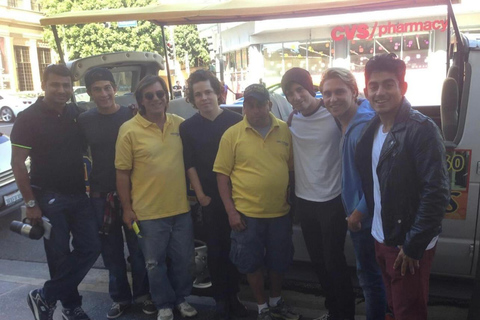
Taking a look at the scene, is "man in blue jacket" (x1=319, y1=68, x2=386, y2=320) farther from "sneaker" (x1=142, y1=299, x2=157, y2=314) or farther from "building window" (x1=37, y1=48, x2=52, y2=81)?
"building window" (x1=37, y1=48, x2=52, y2=81)

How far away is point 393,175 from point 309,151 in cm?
86

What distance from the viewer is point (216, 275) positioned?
132 inches

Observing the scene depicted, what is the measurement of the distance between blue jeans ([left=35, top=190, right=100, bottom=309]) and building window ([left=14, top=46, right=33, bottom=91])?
33148 millimetres

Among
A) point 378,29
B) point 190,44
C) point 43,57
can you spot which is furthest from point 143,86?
point 43,57

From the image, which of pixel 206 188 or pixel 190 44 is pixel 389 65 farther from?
pixel 190 44

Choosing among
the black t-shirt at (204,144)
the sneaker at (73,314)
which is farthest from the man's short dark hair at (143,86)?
the sneaker at (73,314)

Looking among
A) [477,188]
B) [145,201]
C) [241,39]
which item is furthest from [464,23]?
[145,201]

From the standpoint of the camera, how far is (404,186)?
2.06m

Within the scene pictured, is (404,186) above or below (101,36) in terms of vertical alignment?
below

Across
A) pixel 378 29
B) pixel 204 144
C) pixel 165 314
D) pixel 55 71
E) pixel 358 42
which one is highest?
pixel 378 29

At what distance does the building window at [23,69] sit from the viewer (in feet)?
106

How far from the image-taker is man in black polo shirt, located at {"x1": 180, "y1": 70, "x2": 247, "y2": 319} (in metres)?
3.20

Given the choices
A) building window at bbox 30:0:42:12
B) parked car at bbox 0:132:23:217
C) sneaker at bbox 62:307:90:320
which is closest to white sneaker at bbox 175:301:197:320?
sneaker at bbox 62:307:90:320

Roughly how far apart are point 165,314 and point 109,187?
1049 millimetres
